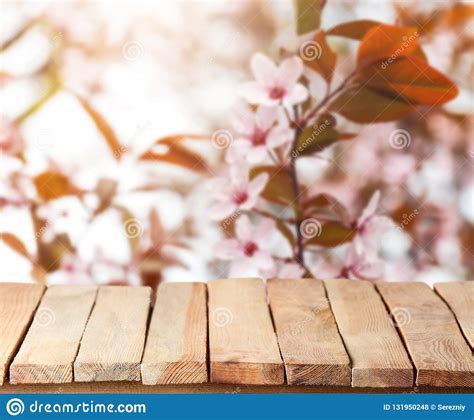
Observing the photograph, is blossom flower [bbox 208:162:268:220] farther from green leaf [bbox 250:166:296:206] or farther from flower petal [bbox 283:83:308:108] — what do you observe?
flower petal [bbox 283:83:308:108]

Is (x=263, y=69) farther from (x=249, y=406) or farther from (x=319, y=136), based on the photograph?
(x=249, y=406)

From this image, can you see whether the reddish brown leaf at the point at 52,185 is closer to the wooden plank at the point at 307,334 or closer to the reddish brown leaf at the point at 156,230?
the reddish brown leaf at the point at 156,230

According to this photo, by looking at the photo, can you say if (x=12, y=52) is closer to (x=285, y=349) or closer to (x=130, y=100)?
(x=130, y=100)

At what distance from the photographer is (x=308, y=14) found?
2551 mm

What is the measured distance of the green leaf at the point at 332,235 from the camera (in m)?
2.69

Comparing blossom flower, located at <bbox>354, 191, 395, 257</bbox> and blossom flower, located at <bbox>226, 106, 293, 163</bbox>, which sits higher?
blossom flower, located at <bbox>226, 106, 293, 163</bbox>

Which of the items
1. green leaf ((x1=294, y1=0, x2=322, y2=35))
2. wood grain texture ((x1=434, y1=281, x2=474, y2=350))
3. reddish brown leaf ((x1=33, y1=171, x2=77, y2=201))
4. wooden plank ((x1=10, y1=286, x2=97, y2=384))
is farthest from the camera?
reddish brown leaf ((x1=33, y1=171, x2=77, y2=201))

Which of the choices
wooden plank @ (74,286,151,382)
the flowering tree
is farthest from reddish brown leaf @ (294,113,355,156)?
wooden plank @ (74,286,151,382)

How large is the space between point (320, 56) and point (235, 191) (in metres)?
0.46

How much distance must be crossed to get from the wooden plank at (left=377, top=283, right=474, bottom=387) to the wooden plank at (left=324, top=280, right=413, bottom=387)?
0.03m

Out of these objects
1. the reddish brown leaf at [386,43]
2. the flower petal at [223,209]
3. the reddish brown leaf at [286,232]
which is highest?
the reddish brown leaf at [386,43]

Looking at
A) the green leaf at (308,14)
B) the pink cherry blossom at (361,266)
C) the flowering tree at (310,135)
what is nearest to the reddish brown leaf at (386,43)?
the flowering tree at (310,135)

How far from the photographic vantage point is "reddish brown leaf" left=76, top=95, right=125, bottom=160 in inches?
103

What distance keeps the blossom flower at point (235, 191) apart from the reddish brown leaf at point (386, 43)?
46 centimetres
